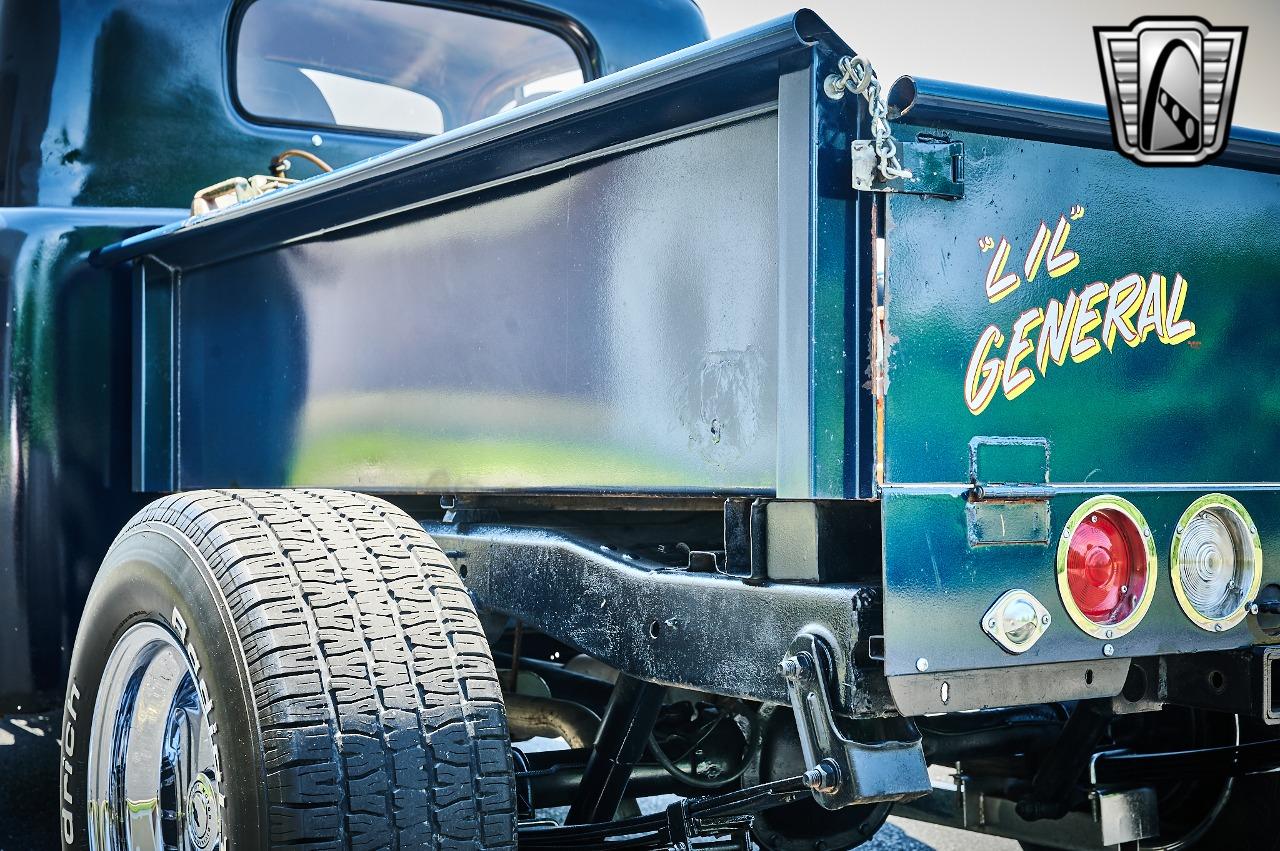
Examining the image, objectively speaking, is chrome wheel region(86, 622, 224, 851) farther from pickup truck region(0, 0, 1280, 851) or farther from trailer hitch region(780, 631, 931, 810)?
trailer hitch region(780, 631, 931, 810)

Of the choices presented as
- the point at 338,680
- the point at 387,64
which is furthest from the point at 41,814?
the point at 338,680

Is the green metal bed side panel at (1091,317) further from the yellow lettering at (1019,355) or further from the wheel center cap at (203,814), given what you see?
the wheel center cap at (203,814)

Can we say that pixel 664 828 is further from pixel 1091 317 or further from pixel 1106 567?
pixel 1091 317

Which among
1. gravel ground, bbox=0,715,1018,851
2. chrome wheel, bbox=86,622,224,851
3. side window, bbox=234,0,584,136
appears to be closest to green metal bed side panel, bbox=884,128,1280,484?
chrome wheel, bbox=86,622,224,851

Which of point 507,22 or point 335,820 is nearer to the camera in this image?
point 335,820

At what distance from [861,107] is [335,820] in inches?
45.8

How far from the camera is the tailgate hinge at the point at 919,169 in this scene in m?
1.81

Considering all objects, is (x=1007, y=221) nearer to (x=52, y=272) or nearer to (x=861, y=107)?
(x=861, y=107)

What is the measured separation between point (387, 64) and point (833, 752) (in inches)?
110

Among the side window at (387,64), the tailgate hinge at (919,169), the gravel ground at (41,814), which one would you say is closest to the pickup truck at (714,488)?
the tailgate hinge at (919,169)

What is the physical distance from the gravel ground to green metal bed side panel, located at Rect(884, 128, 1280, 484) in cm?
213

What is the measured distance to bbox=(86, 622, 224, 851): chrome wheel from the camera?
240 cm

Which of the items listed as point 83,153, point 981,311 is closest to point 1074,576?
point 981,311

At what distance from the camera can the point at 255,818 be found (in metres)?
2.02
